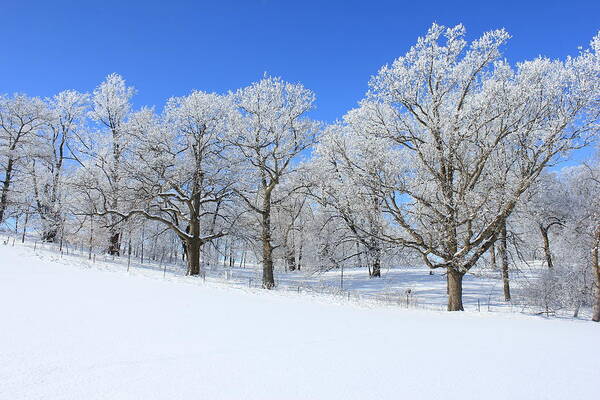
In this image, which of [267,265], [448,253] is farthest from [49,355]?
[267,265]

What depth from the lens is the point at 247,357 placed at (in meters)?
4.13

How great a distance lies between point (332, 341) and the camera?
5344 millimetres

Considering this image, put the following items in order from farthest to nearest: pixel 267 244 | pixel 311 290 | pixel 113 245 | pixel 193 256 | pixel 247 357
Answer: pixel 113 245
pixel 193 256
pixel 267 244
pixel 311 290
pixel 247 357

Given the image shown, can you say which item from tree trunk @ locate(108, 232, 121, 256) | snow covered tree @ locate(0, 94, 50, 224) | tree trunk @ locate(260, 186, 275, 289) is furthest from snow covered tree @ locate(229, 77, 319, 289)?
snow covered tree @ locate(0, 94, 50, 224)

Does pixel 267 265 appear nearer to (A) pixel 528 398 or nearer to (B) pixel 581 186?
(A) pixel 528 398

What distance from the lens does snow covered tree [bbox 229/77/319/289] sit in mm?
18703

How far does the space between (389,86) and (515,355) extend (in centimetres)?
1163

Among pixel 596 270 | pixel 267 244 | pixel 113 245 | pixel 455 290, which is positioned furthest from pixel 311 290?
pixel 113 245

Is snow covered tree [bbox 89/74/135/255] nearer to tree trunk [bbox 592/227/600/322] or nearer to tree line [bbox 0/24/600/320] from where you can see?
tree line [bbox 0/24/600/320]

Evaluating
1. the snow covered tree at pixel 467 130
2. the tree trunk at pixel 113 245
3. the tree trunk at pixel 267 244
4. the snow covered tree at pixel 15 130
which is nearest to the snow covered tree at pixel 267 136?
the tree trunk at pixel 267 244

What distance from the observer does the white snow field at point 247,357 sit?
3143mm

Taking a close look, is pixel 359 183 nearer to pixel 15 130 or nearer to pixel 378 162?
pixel 378 162

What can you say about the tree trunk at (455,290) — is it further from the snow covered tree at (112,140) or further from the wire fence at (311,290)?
the snow covered tree at (112,140)

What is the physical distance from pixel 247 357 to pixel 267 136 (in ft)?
51.7
